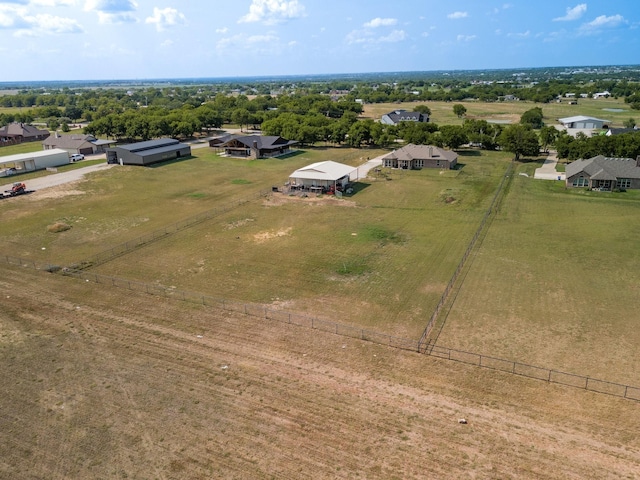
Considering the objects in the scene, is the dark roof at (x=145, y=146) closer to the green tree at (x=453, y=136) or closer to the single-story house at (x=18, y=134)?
the single-story house at (x=18, y=134)

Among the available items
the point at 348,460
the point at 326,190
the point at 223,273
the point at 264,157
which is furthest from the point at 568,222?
the point at 264,157

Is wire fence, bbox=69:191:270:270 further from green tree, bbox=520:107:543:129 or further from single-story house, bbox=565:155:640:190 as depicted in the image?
green tree, bbox=520:107:543:129

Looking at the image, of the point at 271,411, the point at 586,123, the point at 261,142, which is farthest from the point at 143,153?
the point at 586,123

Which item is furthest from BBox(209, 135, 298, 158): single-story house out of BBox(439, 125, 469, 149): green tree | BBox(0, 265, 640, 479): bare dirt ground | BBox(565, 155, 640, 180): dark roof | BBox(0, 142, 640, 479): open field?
BBox(0, 265, 640, 479): bare dirt ground

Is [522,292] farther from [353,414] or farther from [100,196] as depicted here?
[100,196]

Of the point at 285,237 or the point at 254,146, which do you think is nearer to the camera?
the point at 285,237

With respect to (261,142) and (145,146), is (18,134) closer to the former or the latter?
(145,146)
